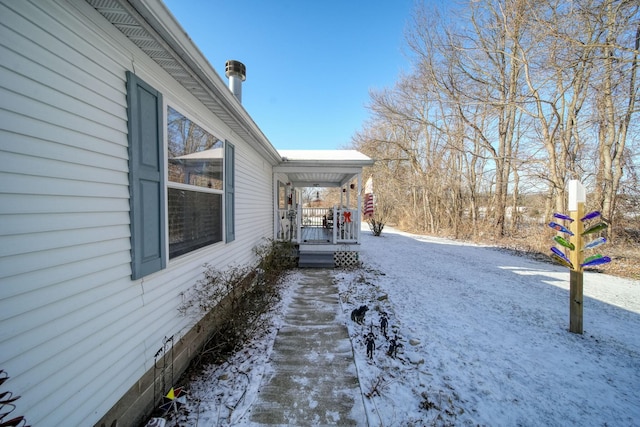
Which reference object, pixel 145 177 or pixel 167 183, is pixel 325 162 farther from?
pixel 145 177

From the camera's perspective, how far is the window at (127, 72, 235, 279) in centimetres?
187

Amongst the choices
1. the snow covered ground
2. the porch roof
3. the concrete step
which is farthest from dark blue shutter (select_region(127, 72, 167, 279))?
the concrete step

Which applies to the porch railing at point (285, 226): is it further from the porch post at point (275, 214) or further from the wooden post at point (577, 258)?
the wooden post at point (577, 258)

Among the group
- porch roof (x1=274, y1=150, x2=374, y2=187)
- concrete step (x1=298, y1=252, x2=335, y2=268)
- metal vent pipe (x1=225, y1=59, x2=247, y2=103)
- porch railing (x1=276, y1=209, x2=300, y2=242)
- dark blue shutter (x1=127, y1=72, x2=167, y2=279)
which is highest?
metal vent pipe (x1=225, y1=59, x2=247, y2=103)

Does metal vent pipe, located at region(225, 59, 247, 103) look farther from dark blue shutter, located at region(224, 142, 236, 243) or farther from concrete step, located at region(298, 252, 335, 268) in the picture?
concrete step, located at region(298, 252, 335, 268)

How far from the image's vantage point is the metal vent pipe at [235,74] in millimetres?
5168

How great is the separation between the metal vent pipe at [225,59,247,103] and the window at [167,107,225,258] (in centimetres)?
236

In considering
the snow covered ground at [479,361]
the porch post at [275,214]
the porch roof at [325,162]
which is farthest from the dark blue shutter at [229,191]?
the porch post at [275,214]

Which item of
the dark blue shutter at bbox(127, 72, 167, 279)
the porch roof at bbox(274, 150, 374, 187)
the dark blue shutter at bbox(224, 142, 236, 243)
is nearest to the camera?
the dark blue shutter at bbox(127, 72, 167, 279)

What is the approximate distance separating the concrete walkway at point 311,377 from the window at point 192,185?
64.0 inches

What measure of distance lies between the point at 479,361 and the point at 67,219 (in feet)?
13.1

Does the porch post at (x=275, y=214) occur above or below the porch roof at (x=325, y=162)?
Result: below

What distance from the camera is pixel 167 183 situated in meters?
2.25

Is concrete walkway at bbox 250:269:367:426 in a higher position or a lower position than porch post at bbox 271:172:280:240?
lower
